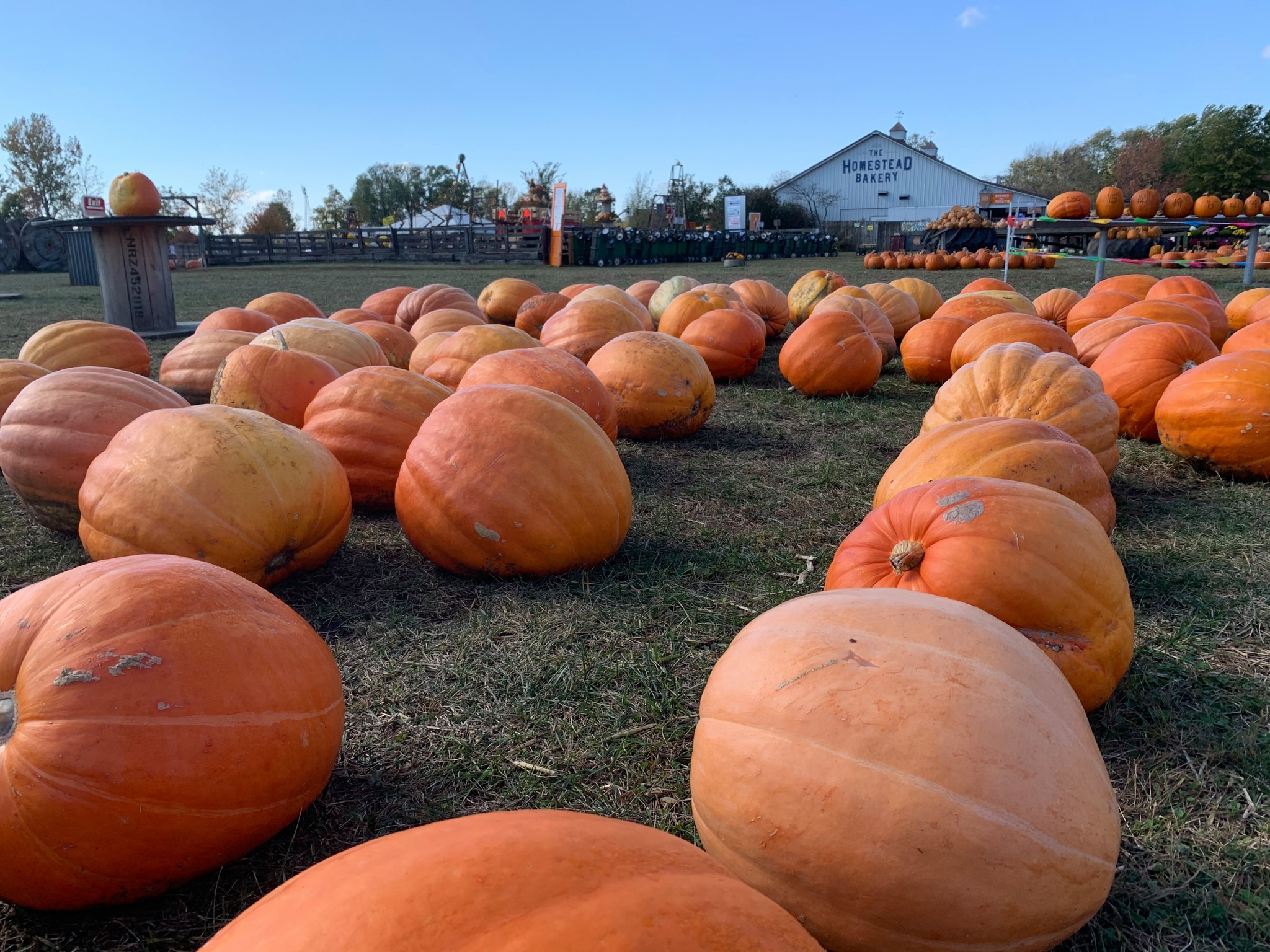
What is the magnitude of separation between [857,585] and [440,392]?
215 cm

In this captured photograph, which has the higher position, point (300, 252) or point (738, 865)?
point (300, 252)

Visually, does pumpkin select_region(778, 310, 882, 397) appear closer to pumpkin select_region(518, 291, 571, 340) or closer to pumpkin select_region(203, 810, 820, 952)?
pumpkin select_region(518, 291, 571, 340)

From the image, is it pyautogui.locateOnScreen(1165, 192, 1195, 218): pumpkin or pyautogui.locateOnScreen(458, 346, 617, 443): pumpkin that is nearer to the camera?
pyautogui.locateOnScreen(458, 346, 617, 443): pumpkin

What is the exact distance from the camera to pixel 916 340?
6.03m

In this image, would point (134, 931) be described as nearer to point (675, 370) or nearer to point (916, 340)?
point (675, 370)

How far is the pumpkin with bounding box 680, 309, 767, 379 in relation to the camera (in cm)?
603

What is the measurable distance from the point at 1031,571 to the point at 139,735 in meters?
1.90

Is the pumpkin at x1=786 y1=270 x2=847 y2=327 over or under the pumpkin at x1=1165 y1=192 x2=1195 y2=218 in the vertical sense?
under

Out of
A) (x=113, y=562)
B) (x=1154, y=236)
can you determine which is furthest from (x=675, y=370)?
(x=1154, y=236)

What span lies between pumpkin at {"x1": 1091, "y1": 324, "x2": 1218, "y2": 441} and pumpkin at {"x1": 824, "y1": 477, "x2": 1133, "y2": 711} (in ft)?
8.96

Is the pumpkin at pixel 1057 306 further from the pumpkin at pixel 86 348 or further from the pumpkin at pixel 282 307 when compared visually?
the pumpkin at pixel 86 348

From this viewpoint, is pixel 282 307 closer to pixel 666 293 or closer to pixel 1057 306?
pixel 666 293

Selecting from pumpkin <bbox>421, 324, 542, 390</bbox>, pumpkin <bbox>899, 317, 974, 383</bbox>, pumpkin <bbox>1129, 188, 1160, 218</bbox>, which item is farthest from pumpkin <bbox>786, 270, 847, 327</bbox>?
pumpkin <bbox>1129, 188, 1160, 218</bbox>

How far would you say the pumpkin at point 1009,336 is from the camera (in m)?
5.16
